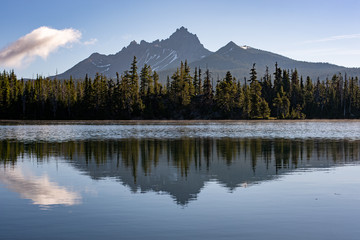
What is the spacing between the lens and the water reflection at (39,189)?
53.9 ft

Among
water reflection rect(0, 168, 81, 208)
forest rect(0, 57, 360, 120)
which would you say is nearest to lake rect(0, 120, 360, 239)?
water reflection rect(0, 168, 81, 208)

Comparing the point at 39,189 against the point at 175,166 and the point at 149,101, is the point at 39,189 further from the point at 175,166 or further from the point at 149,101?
the point at 149,101

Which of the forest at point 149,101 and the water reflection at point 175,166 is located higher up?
the forest at point 149,101

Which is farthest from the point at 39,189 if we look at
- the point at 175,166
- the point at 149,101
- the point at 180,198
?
the point at 149,101

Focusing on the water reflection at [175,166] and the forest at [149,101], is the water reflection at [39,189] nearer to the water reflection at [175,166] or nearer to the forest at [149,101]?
the water reflection at [175,166]

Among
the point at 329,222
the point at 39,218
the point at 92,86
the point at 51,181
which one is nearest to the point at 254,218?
the point at 329,222

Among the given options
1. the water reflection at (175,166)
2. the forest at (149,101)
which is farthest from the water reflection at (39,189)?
the forest at (149,101)

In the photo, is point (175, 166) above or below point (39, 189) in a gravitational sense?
above

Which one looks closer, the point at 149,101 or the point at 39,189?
the point at 39,189

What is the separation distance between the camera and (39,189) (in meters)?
19.0

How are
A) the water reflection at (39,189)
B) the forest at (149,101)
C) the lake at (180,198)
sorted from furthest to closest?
the forest at (149,101) < the water reflection at (39,189) < the lake at (180,198)

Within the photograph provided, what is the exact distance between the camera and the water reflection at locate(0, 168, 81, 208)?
53.9 feet

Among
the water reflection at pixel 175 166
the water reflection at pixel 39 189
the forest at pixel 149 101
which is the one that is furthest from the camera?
the forest at pixel 149 101

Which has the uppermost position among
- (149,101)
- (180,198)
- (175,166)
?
(149,101)
